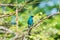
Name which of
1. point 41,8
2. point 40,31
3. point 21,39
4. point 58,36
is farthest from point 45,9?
point 21,39

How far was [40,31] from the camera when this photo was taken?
1981 millimetres

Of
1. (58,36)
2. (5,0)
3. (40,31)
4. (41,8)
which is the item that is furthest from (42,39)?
(41,8)

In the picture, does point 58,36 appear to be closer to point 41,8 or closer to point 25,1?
point 25,1

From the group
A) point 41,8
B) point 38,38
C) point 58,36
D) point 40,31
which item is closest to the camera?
point 38,38

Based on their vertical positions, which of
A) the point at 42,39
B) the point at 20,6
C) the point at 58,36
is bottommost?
the point at 58,36

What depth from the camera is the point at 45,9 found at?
168 inches

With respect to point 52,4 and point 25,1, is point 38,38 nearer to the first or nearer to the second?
point 25,1

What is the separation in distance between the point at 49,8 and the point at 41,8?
0.19 m

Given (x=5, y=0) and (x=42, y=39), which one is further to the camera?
(x=5, y=0)

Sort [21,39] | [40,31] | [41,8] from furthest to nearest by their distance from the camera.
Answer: [41,8] < [40,31] < [21,39]

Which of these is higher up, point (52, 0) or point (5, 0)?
point (5, 0)

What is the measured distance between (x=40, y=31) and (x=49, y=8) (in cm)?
240

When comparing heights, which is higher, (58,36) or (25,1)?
(25,1)

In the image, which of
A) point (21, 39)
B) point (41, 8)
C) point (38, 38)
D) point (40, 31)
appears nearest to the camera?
point (21, 39)
